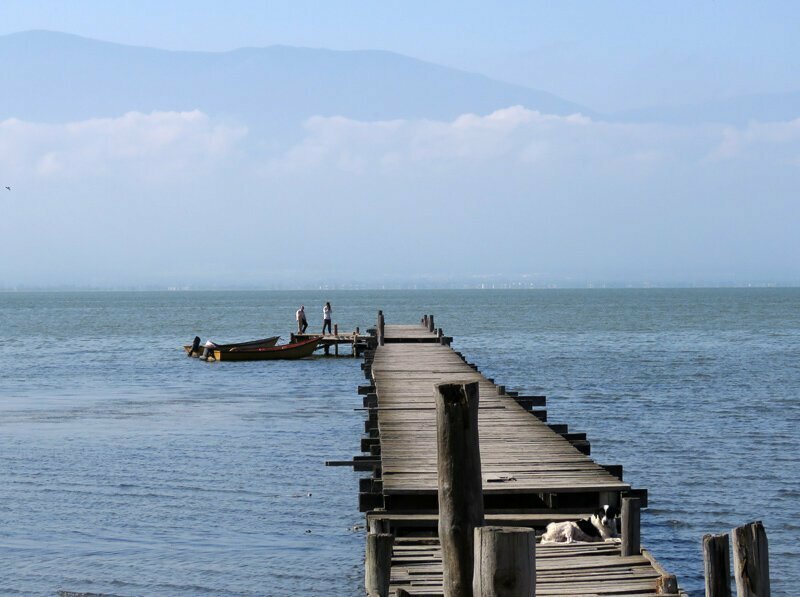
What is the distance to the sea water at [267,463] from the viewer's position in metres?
15.7

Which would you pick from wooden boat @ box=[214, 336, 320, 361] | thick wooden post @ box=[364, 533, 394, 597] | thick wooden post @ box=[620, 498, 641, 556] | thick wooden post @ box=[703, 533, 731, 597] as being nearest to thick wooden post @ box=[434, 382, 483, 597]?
thick wooden post @ box=[364, 533, 394, 597]

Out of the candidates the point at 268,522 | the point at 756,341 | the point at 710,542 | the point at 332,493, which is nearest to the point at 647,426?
the point at 332,493

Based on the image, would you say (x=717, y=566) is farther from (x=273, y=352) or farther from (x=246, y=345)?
(x=246, y=345)

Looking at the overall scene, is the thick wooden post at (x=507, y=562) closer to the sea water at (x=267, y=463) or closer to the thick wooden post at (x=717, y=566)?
the thick wooden post at (x=717, y=566)

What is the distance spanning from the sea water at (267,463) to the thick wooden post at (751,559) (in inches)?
240

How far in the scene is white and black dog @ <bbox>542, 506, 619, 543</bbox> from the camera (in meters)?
12.3

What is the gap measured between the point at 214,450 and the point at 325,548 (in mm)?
9669

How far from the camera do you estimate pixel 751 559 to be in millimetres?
8609

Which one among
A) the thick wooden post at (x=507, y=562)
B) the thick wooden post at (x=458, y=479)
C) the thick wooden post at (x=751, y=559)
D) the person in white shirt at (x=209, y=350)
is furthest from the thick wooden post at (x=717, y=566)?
the person in white shirt at (x=209, y=350)

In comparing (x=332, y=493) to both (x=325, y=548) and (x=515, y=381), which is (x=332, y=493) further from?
(x=515, y=381)

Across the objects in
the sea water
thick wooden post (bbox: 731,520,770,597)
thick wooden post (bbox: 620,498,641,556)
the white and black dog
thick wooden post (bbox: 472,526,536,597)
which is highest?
thick wooden post (bbox: 472,526,536,597)

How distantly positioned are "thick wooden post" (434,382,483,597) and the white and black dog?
10.9 ft

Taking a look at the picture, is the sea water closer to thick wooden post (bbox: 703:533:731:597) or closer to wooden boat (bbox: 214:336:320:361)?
wooden boat (bbox: 214:336:320:361)

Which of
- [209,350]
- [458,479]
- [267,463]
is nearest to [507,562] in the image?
[458,479]
